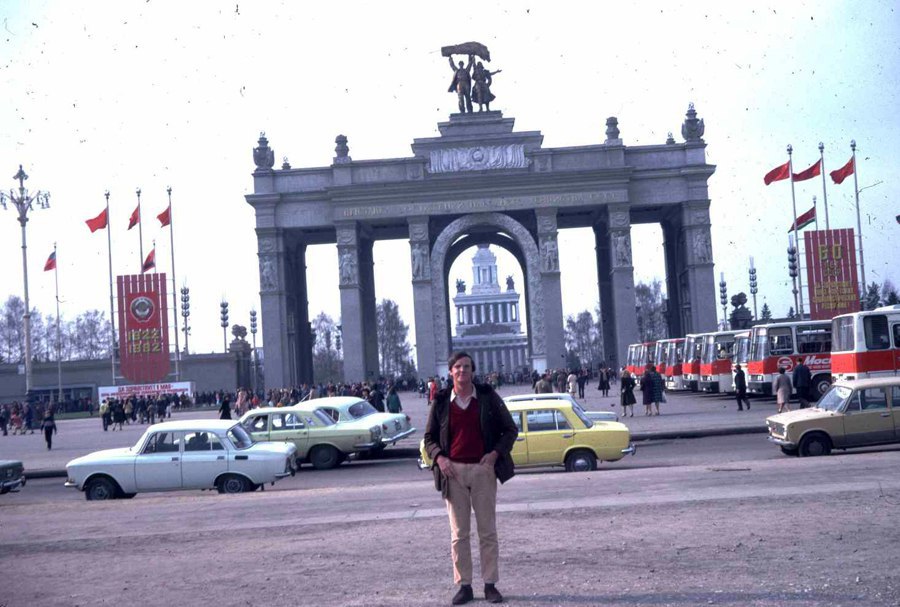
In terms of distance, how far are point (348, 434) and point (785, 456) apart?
9.37 metres

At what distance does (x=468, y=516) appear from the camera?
8.56 meters

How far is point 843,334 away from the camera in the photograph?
31.6 meters

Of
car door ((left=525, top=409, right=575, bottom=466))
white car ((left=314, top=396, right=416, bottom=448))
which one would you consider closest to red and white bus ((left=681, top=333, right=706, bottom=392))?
white car ((left=314, top=396, right=416, bottom=448))

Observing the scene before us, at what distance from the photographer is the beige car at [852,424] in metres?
20.4

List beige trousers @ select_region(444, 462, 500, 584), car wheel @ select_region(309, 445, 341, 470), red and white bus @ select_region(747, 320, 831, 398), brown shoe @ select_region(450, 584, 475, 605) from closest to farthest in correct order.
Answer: brown shoe @ select_region(450, 584, 475, 605)
beige trousers @ select_region(444, 462, 500, 584)
car wheel @ select_region(309, 445, 341, 470)
red and white bus @ select_region(747, 320, 831, 398)

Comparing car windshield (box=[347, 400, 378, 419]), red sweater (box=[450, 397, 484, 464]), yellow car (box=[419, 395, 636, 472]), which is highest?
red sweater (box=[450, 397, 484, 464])

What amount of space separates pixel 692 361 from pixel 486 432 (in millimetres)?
43153

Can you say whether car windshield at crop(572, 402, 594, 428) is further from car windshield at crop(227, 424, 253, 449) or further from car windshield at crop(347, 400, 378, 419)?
car windshield at crop(347, 400, 378, 419)

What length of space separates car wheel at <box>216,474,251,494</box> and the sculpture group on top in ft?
181

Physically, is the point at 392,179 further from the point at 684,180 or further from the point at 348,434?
the point at 348,434

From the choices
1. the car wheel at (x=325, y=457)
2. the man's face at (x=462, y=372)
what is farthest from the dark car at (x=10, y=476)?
the man's face at (x=462, y=372)

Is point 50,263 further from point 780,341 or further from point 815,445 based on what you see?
point 815,445

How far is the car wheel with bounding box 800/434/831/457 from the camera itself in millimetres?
20344

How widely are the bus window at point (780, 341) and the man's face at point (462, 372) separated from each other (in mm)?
32111
